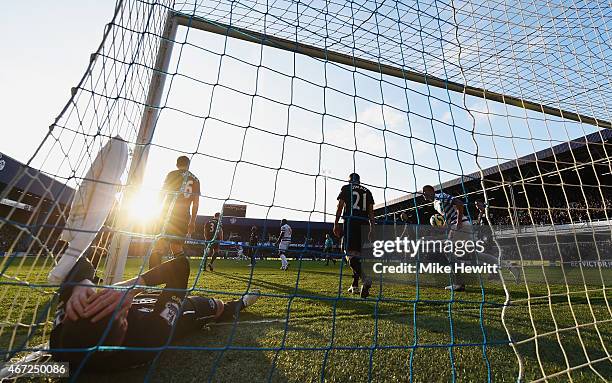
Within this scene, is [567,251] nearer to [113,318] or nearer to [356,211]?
[356,211]

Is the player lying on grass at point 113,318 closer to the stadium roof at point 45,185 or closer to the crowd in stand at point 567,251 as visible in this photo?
the stadium roof at point 45,185

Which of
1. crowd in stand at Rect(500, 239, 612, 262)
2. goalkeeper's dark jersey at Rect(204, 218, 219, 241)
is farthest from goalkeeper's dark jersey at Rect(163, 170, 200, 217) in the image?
crowd in stand at Rect(500, 239, 612, 262)

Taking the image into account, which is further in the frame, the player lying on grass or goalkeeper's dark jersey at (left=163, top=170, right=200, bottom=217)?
goalkeeper's dark jersey at (left=163, top=170, right=200, bottom=217)

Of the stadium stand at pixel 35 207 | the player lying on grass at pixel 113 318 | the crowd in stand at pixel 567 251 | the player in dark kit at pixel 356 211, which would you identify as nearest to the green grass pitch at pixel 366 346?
the player lying on grass at pixel 113 318

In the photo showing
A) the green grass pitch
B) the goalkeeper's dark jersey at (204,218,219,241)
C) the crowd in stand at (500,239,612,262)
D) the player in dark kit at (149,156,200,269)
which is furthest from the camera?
the crowd in stand at (500,239,612,262)

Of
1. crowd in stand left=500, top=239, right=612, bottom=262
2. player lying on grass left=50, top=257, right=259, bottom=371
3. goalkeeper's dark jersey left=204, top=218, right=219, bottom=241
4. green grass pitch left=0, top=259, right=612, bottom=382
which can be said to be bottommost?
green grass pitch left=0, top=259, right=612, bottom=382

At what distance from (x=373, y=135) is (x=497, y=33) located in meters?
2.24

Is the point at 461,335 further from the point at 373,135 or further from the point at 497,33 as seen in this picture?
the point at 497,33

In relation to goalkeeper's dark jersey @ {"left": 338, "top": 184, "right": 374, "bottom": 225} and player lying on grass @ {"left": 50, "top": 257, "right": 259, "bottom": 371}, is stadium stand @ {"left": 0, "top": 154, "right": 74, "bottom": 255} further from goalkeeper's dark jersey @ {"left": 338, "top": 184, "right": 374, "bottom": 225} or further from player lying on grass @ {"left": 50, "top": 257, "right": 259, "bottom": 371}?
goalkeeper's dark jersey @ {"left": 338, "top": 184, "right": 374, "bottom": 225}

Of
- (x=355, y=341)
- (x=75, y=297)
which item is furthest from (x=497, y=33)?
(x=75, y=297)

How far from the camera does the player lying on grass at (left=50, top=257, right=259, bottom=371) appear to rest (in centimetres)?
122

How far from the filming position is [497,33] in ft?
11.0

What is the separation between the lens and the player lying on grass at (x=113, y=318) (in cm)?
122

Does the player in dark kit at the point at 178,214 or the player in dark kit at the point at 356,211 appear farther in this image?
the player in dark kit at the point at 356,211
